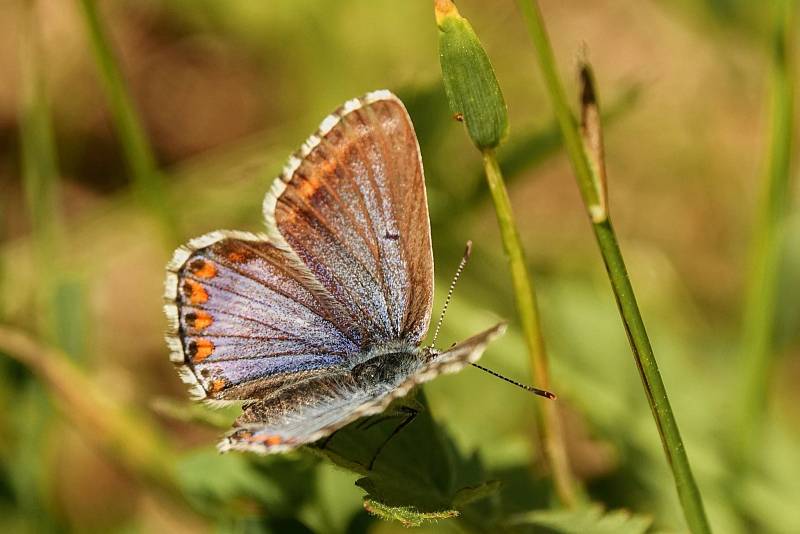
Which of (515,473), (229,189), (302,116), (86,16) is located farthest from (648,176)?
(86,16)

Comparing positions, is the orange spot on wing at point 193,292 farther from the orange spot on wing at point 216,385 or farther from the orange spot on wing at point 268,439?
the orange spot on wing at point 268,439

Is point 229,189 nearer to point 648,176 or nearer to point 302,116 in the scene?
point 302,116

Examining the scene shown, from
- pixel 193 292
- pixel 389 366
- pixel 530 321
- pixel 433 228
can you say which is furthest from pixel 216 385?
pixel 433 228

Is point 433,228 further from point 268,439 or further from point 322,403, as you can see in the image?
point 268,439

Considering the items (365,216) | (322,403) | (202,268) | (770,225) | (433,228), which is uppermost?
(433,228)

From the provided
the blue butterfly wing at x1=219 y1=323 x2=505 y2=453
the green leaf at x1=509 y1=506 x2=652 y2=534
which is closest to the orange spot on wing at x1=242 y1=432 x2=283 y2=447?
the blue butterfly wing at x1=219 y1=323 x2=505 y2=453

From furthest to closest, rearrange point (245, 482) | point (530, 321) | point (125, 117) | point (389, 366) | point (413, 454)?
point (125, 117), point (245, 482), point (389, 366), point (530, 321), point (413, 454)
